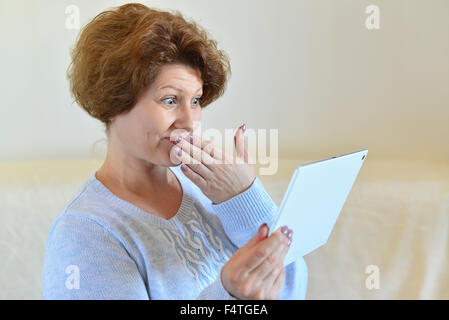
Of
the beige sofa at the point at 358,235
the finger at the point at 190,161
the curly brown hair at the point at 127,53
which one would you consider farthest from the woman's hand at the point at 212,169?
the beige sofa at the point at 358,235

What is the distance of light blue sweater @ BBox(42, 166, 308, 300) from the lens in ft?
2.85

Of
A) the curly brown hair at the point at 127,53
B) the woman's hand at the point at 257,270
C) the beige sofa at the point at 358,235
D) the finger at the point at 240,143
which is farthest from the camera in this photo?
the beige sofa at the point at 358,235

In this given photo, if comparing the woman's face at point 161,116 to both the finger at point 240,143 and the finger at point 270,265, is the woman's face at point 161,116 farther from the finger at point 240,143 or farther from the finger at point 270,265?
the finger at point 270,265

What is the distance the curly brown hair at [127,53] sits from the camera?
928 millimetres

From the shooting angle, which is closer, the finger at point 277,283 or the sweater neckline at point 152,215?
the finger at point 277,283

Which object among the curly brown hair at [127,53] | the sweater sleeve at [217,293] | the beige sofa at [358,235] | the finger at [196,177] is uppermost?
the curly brown hair at [127,53]

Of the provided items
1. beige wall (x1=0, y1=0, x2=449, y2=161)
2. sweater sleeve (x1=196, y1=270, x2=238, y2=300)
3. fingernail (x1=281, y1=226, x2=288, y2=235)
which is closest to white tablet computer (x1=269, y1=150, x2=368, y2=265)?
fingernail (x1=281, y1=226, x2=288, y2=235)

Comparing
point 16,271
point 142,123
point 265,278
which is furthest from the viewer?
point 16,271

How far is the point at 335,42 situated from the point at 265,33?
222 mm

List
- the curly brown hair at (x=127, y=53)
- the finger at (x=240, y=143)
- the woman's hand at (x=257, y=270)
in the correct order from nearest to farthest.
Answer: the woman's hand at (x=257, y=270) → the curly brown hair at (x=127, y=53) → the finger at (x=240, y=143)

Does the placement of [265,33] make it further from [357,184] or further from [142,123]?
[142,123]

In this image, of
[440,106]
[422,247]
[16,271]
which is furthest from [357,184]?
[16,271]

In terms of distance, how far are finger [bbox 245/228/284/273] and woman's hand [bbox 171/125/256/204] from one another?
0.18m
